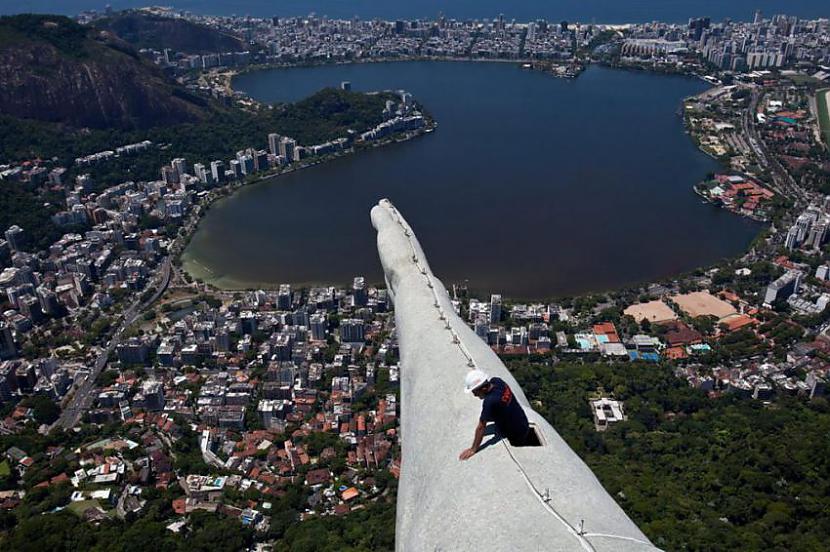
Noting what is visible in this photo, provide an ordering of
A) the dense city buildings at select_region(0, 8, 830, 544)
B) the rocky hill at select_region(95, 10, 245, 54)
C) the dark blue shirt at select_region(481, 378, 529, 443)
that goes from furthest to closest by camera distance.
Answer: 1. the rocky hill at select_region(95, 10, 245, 54)
2. the dense city buildings at select_region(0, 8, 830, 544)
3. the dark blue shirt at select_region(481, 378, 529, 443)

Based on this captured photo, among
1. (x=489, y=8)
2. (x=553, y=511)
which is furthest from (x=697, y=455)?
(x=489, y=8)

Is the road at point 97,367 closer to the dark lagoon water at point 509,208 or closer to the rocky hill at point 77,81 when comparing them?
the dark lagoon water at point 509,208

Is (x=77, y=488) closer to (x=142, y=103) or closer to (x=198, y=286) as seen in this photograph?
(x=198, y=286)

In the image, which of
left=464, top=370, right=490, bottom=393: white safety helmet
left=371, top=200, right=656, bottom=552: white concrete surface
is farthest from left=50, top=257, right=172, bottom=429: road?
left=464, top=370, right=490, bottom=393: white safety helmet

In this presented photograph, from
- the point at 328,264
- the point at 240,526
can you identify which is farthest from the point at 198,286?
the point at 240,526

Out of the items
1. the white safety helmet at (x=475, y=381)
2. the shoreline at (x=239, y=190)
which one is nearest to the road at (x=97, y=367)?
the shoreline at (x=239, y=190)

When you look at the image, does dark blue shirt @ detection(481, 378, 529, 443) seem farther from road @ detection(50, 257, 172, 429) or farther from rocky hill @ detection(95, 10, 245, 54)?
rocky hill @ detection(95, 10, 245, 54)
